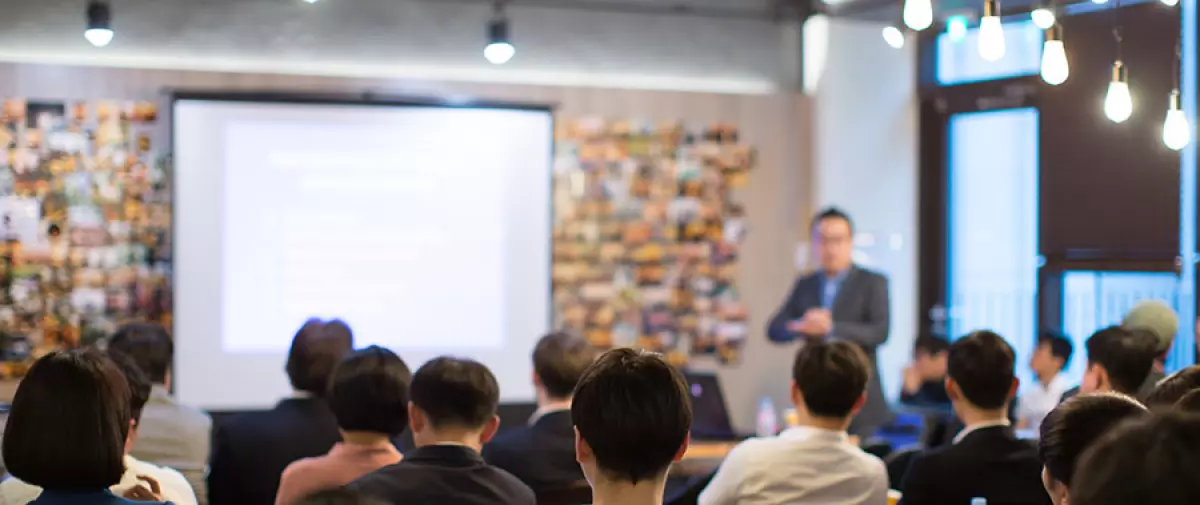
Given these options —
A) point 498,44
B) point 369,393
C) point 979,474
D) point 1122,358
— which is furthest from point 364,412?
point 498,44

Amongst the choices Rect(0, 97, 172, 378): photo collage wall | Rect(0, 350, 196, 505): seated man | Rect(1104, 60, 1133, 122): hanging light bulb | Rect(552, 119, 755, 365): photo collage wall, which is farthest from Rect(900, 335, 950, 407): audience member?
Rect(0, 350, 196, 505): seated man

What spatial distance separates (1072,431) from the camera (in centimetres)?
201

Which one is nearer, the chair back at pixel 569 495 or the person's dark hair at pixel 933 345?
the chair back at pixel 569 495

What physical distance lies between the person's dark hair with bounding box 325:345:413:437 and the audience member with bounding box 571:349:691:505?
3.55 ft

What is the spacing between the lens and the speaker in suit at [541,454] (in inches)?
135

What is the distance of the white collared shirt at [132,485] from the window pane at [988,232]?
5269 millimetres

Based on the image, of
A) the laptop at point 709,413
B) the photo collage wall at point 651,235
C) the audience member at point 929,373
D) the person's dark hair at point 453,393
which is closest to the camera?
the person's dark hair at point 453,393

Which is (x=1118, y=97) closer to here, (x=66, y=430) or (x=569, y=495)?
(x=569, y=495)

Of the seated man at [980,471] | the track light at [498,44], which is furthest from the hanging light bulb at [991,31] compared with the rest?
the track light at [498,44]

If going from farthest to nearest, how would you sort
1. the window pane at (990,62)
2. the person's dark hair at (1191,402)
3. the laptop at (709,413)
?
1. the window pane at (990,62)
2. the laptop at (709,413)
3. the person's dark hair at (1191,402)

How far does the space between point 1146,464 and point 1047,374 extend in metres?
5.12

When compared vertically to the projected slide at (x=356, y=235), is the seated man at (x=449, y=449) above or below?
below

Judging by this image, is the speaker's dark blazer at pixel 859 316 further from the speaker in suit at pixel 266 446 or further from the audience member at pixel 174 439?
the audience member at pixel 174 439

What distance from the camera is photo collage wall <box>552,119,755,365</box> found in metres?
6.64
